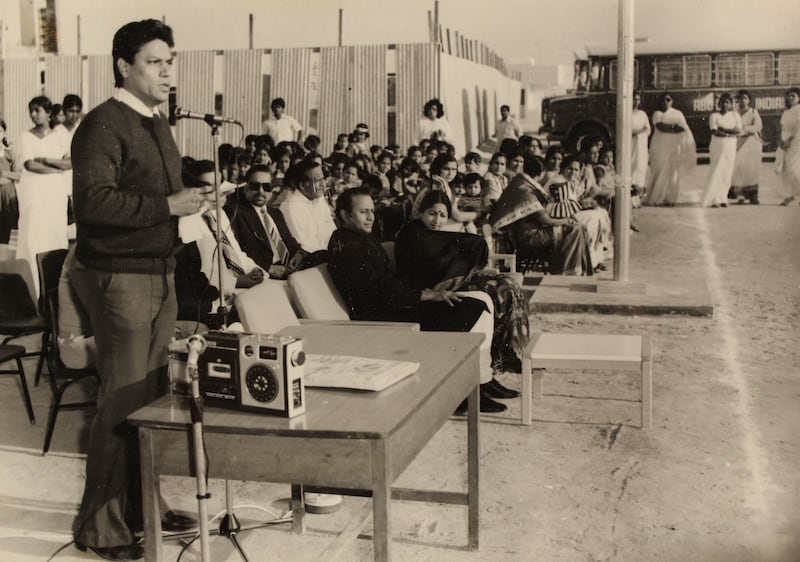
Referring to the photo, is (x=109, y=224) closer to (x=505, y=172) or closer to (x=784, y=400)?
(x=784, y=400)

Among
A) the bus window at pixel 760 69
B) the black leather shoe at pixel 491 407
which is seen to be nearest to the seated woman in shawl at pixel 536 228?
the black leather shoe at pixel 491 407

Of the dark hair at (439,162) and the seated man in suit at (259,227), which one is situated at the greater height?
the dark hair at (439,162)

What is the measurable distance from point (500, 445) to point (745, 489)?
1044 millimetres

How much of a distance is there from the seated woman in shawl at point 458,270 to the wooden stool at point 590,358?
80cm

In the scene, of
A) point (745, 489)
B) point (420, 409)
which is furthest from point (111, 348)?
point (745, 489)

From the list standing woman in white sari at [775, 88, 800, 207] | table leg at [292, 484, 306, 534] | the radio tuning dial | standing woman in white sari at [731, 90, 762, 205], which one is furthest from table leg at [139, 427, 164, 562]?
standing woman in white sari at [731, 90, 762, 205]

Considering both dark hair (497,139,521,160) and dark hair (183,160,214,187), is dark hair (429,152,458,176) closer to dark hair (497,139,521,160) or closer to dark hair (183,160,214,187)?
dark hair (497,139,521,160)

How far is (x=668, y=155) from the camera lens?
1422 cm

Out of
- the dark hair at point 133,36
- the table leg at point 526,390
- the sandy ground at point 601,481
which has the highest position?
the dark hair at point 133,36

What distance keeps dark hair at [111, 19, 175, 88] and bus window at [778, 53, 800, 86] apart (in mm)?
13972

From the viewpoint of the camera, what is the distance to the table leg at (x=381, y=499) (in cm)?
217

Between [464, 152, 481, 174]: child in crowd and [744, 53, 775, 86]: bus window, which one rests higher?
[744, 53, 775, 86]: bus window

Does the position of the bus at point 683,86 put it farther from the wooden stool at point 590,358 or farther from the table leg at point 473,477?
the table leg at point 473,477

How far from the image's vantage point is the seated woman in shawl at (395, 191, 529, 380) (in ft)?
18.4
